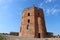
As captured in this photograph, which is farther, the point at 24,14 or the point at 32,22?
the point at 24,14

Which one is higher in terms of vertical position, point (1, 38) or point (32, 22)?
point (32, 22)

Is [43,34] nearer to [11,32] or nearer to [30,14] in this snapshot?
[30,14]

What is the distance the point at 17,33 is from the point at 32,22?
791 cm

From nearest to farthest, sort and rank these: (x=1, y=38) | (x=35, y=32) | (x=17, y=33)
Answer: (x=1, y=38)
(x=35, y=32)
(x=17, y=33)

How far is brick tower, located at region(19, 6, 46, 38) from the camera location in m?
36.0

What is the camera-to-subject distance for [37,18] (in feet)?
122

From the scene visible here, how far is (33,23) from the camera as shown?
3622cm

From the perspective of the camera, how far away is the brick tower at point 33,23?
36.0m

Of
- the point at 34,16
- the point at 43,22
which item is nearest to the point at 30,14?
the point at 34,16

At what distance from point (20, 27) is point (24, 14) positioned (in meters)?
4.14

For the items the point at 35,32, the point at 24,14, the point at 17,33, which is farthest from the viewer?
the point at 17,33

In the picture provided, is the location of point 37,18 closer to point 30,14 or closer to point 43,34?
point 30,14

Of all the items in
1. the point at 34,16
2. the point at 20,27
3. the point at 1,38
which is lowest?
the point at 1,38

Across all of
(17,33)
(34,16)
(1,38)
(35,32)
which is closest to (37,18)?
(34,16)
